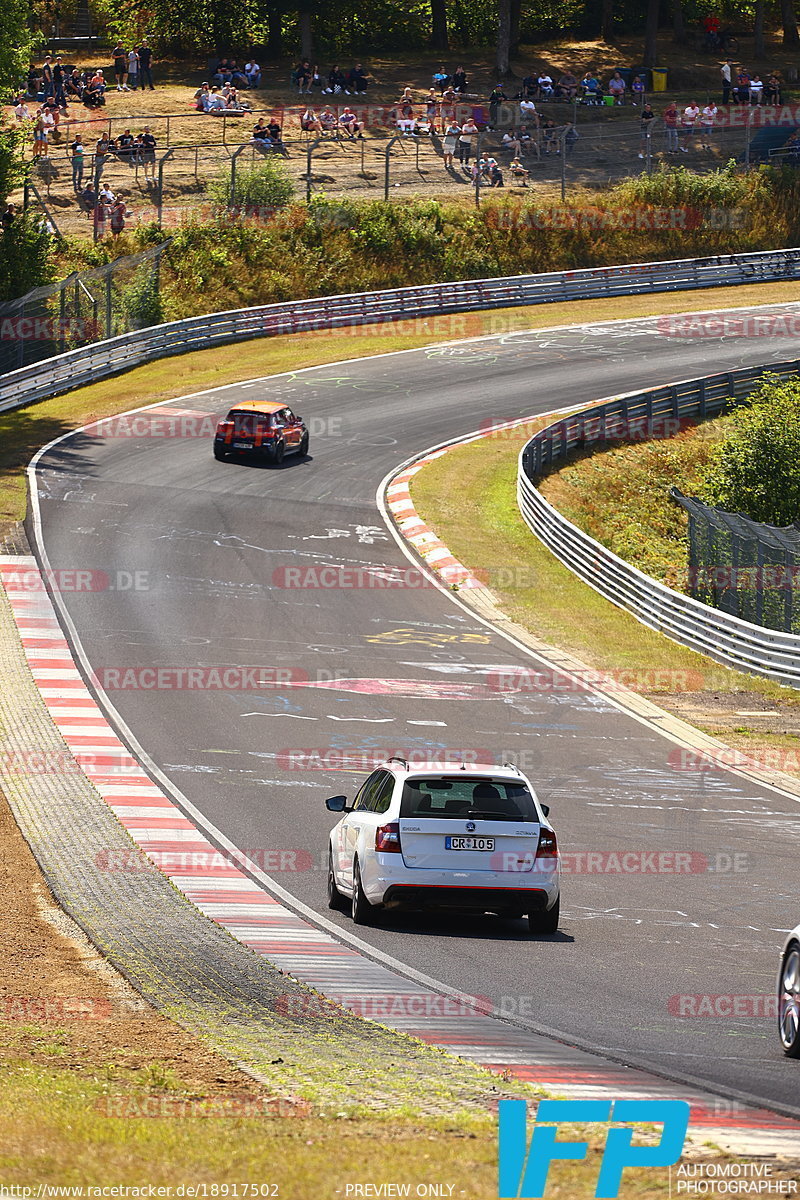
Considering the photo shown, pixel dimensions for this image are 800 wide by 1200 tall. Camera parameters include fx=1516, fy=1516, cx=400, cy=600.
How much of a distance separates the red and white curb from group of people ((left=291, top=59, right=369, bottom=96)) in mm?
59189

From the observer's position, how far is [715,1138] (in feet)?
22.6

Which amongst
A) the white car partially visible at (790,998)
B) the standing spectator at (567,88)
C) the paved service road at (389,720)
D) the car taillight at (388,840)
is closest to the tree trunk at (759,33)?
the standing spectator at (567,88)

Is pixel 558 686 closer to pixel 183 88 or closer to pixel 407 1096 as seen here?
pixel 407 1096

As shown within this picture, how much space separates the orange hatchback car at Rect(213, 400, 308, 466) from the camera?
40.6 m

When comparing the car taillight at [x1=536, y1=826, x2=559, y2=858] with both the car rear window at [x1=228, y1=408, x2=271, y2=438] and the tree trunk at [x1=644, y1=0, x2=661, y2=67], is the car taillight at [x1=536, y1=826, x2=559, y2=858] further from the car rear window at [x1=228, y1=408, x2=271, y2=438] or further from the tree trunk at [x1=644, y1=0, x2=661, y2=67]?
the tree trunk at [x1=644, y1=0, x2=661, y2=67]

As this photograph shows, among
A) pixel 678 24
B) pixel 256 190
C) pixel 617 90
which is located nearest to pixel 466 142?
pixel 256 190

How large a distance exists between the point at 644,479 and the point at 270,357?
15041 millimetres

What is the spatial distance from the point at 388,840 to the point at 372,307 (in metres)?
47.9

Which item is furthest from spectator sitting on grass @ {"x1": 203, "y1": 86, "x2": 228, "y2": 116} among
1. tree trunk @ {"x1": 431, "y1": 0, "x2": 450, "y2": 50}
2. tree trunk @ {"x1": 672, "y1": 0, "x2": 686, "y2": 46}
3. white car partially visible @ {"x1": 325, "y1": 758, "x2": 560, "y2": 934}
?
white car partially visible @ {"x1": 325, "y1": 758, "x2": 560, "y2": 934}

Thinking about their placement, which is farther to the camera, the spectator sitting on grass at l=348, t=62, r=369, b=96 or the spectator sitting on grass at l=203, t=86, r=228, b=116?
the spectator sitting on grass at l=348, t=62, r=369, b=96

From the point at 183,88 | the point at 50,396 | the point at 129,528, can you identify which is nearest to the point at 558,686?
the point at 129,528

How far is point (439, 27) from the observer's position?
88.2 metres

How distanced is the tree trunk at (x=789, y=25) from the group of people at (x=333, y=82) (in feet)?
103

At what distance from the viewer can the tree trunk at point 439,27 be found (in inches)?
3465
